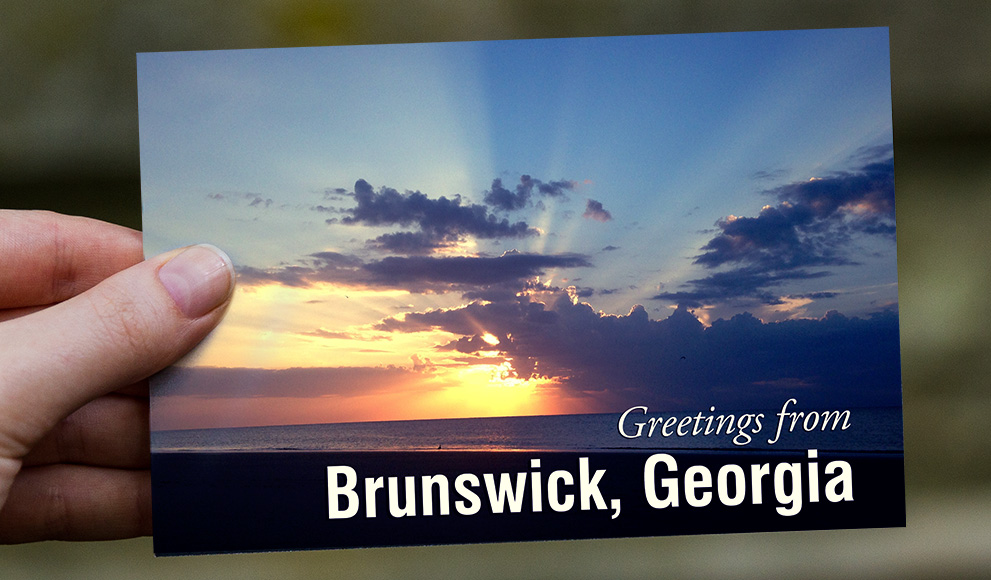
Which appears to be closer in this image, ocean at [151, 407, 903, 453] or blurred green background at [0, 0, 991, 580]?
ocean at [151, 407, 903, 453]

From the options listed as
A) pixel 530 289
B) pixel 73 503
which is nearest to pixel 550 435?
pixel 530 289

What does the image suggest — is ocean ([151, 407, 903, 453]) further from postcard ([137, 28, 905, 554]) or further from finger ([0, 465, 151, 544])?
finger ([0, 465, 151, 544])

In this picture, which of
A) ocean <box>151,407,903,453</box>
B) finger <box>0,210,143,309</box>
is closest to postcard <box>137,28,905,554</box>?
ocean <box>151,407,903,453</box>

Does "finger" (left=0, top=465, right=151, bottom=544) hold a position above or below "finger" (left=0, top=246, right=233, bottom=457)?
below

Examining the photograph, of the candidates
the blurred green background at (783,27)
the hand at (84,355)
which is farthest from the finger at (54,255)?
the blurred green background at (783,27)

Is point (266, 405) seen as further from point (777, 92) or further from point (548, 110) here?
point (777, 92)

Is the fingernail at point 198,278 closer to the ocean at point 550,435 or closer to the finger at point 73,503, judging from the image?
the ocean at point 550,435

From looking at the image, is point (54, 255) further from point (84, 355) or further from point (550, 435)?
point (550, 435)

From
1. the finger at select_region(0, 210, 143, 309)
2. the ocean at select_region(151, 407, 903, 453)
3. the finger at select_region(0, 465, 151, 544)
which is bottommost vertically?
the finger at select_region(0, 465, 151, 544)
